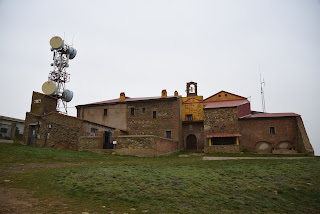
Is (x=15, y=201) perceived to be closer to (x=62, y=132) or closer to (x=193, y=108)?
(x=62, y=132)

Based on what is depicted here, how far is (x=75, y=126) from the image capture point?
74.3 feet

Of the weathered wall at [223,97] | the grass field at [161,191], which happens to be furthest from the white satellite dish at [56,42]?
the grass field at [161,191]

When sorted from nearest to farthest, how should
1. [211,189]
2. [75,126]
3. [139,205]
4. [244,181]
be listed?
[139,205]
[211,189]
[244,181]
[75,126]

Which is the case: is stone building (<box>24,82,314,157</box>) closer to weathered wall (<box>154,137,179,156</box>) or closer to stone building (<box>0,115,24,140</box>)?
weathered wall (<box>154,137,179,156</box>)

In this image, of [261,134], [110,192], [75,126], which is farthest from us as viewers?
[261,134]

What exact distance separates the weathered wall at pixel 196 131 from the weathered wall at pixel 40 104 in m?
17.3

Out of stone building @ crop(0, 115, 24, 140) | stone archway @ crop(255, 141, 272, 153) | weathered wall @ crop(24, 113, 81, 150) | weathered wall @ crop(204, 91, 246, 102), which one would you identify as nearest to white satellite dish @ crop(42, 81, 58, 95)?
weathered wall @ crop(24, 113, 81, 150)

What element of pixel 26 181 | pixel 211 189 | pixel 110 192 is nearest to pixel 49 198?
pixel 110 192

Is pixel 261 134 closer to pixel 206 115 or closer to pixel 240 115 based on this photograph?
pixel 240 115

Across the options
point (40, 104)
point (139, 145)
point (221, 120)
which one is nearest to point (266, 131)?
point (221, 120)

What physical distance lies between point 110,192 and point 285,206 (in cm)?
579

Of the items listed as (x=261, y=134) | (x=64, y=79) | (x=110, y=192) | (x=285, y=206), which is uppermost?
(x=64, y=79)

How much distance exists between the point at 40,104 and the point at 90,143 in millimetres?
9873

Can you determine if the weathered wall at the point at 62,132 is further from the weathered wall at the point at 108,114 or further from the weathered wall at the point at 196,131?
the weathered wall at the point at 196,131
